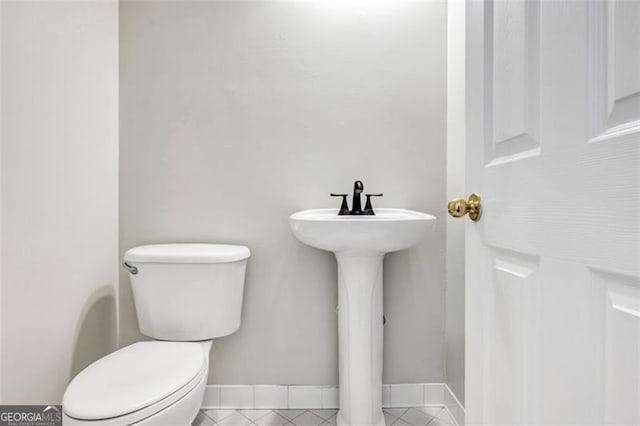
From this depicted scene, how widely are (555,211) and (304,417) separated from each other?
4.72ft

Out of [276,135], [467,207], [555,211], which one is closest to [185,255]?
[276,135]

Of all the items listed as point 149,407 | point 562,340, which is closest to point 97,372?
point 149,407

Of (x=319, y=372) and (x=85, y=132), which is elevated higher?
(x=85, y=132)

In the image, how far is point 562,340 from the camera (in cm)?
53

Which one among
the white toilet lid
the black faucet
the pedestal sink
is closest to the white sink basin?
the pedestal sink

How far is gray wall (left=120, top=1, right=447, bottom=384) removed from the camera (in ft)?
5.45

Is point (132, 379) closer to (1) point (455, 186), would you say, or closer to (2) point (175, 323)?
(2) point (175, 323)

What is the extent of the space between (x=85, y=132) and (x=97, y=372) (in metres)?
0.91

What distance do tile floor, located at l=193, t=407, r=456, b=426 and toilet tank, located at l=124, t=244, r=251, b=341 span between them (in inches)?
16.1

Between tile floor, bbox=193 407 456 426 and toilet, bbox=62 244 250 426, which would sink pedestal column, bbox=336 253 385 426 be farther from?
toilet, bbox=62 244 250 426

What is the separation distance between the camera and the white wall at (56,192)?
1.13 meters

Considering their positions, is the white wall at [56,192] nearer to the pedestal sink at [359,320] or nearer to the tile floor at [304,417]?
the tile floor at [304,417]

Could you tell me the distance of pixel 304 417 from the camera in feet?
5.21

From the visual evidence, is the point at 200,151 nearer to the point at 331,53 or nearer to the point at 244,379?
the point at 331,53
